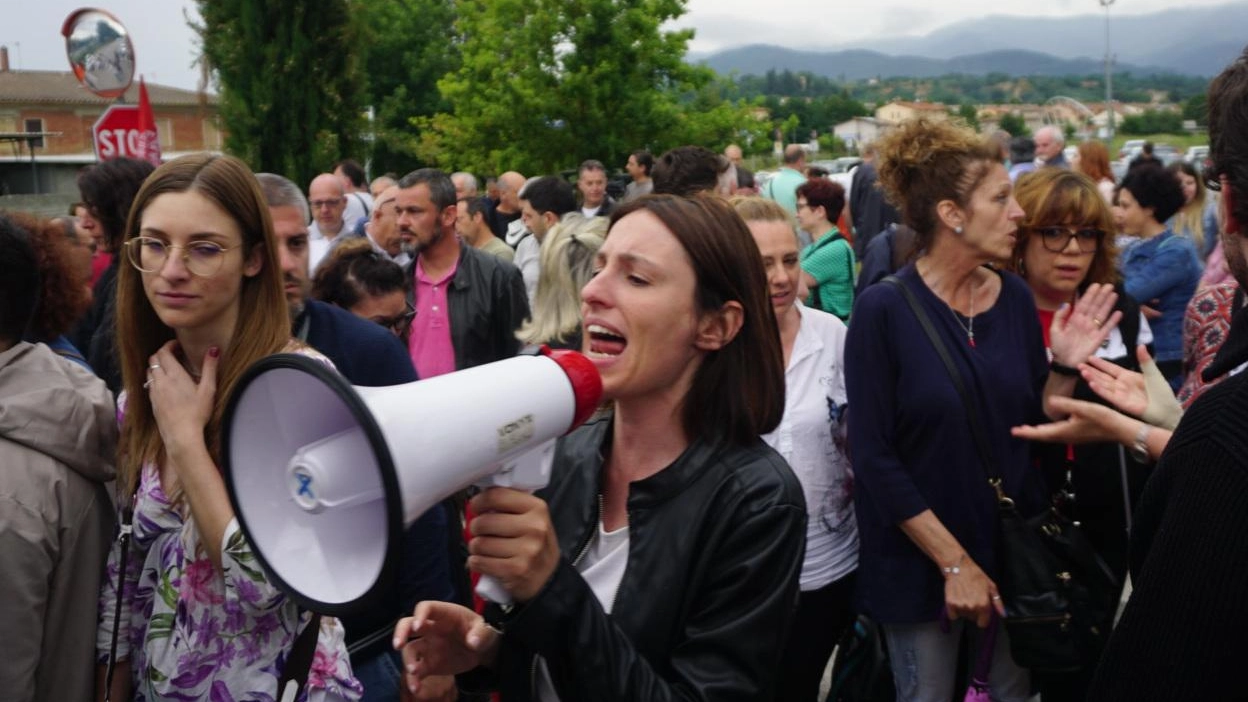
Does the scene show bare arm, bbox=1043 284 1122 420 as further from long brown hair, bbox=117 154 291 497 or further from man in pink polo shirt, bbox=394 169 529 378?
man in pink polo shirt, bbox=394 169 529 378

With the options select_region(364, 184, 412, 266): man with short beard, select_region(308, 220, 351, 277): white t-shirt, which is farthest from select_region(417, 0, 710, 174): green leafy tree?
select_region(364, 184, 412, 266): man with short beard

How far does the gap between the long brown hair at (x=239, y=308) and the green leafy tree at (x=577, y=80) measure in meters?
16.5

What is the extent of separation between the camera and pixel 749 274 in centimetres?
216

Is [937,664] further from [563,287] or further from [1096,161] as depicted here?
[1096,161]

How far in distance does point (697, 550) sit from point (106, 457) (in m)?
1.42

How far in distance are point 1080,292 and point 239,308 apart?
296cm

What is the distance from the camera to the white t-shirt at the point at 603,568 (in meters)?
1.98

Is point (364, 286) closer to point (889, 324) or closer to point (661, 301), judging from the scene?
point (889, 324)

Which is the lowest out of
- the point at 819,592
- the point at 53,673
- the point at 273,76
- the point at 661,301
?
the point at 819,592

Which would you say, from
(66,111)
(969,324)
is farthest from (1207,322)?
(66,111)

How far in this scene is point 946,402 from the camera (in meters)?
3.25


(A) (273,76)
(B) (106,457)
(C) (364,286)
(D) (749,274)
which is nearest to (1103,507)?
(D) (749,274)

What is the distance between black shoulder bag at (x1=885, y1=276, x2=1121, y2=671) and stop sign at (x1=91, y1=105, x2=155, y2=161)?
21.4 feet

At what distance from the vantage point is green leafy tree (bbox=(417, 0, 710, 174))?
18.7 m
